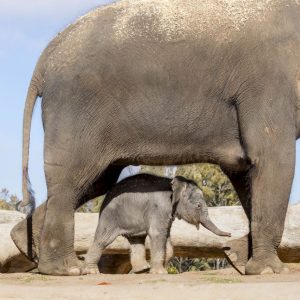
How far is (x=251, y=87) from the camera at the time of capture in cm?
797

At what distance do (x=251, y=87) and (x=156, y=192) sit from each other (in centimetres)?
123

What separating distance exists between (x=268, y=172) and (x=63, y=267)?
1930mm

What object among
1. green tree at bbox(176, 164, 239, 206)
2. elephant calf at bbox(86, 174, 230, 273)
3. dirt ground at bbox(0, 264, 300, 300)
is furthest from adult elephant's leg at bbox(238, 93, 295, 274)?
green tree at bbox(176, 164, 239, 206)

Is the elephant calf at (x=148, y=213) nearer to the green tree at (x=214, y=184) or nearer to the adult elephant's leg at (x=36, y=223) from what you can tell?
the adult elephant's leg at (x=36, y=223)

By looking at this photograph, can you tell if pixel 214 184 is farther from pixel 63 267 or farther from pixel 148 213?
pixel 63 267

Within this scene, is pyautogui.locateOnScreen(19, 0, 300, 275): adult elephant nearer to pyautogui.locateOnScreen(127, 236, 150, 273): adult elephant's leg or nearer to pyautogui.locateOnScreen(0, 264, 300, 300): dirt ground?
pyautogui.locateOnScreen(127, 236, 150, 273): adult elephant's leg

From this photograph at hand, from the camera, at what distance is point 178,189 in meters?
8.08

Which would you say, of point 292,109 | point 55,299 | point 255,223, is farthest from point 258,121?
point 55,299

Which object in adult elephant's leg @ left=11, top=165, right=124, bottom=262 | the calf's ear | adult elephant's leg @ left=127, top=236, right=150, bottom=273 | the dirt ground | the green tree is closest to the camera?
the dirt ground

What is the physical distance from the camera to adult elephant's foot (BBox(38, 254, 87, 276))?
26.1ft

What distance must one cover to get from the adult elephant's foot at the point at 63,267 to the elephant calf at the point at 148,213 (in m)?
0.23

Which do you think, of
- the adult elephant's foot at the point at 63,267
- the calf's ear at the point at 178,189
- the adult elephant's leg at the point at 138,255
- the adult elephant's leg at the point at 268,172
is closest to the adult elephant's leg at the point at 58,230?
the adult elephant's foot at the point at 63,267

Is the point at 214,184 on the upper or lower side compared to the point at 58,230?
upper

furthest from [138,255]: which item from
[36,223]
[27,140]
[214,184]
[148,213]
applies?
[214,184]
